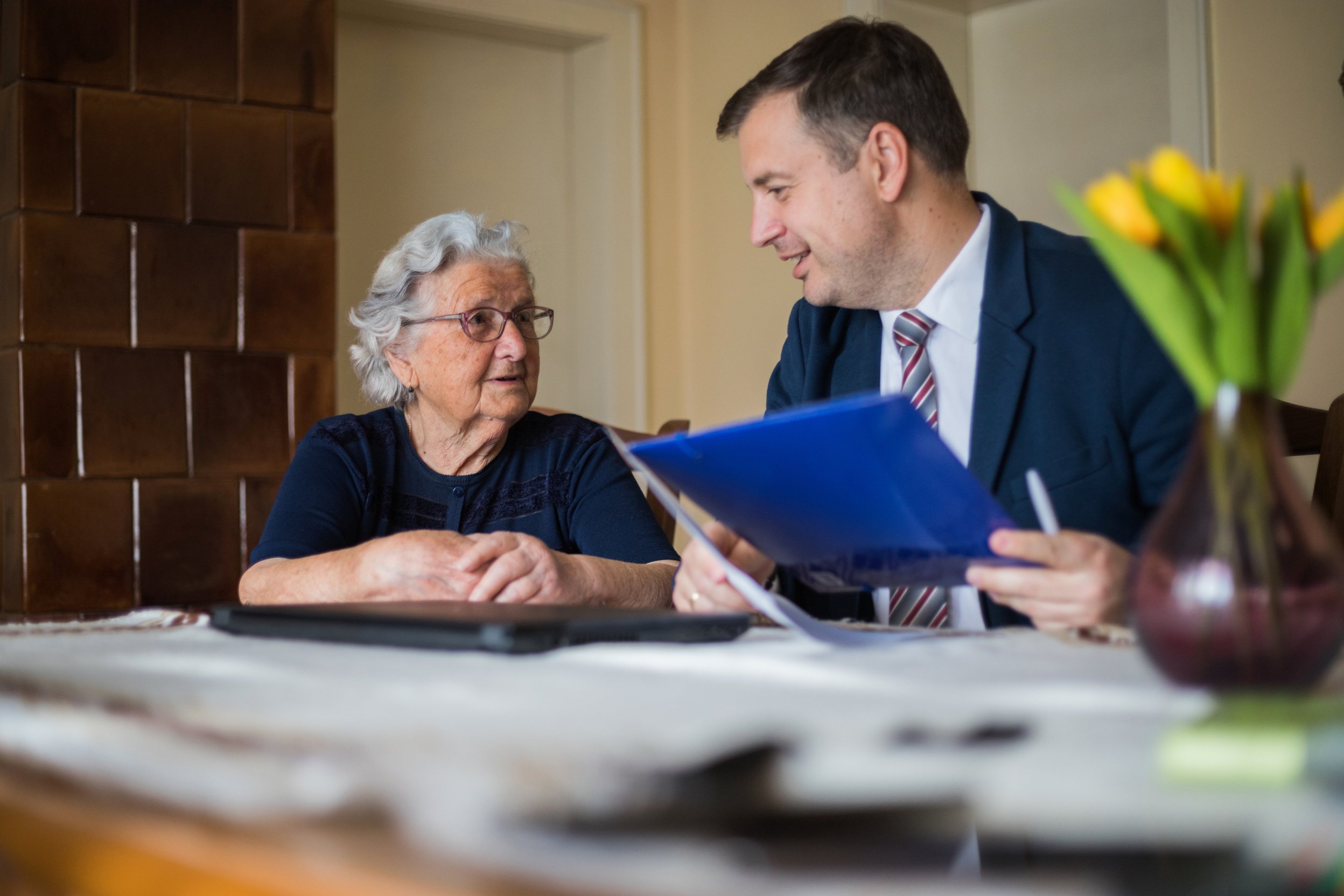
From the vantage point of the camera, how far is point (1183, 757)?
1.62 ft

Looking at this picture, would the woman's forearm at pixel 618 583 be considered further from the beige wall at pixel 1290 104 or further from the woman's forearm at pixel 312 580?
the beige wall at pixel 1290 104

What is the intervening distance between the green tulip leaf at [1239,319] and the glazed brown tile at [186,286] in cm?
269

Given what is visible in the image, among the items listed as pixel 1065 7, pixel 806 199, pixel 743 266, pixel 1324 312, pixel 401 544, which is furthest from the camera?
pixel 743 266

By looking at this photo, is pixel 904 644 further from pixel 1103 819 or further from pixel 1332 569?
pixel 1103 819

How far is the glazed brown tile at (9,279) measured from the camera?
2.76 m

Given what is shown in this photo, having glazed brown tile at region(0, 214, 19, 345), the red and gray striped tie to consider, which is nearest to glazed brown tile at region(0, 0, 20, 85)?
glazed brown tile at region(0, 214, 19, 345)

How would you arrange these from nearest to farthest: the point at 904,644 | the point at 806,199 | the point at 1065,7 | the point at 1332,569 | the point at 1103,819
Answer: the point at 1103,819
the point at 1332,569
the point at 904,644
the point at 806,199
the point at 1065,7

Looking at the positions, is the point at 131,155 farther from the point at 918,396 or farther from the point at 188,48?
the point at 918,396

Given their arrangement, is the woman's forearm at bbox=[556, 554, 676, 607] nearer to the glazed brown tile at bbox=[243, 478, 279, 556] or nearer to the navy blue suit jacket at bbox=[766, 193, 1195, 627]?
the navy blue suit jacket at bbox=[766, 193, 1195, 627]

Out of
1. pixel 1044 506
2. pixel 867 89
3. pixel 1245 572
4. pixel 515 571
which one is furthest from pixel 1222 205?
pixel 867 89

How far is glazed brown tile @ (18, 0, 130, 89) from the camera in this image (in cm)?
276

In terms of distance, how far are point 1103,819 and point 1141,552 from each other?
0.87 feet

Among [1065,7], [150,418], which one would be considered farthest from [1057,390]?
[1065,7]

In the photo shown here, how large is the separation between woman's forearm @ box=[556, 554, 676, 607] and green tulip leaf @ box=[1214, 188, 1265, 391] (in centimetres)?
86
